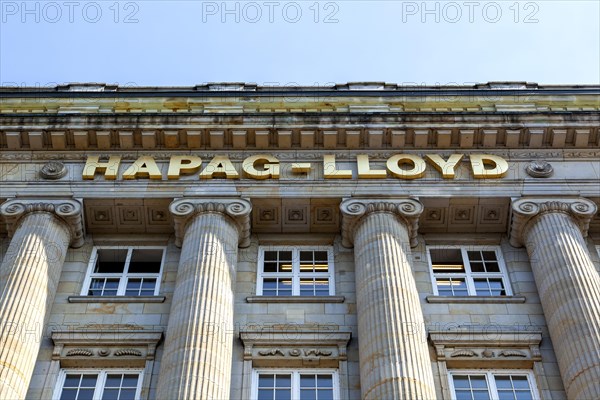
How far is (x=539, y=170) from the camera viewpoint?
30719mm

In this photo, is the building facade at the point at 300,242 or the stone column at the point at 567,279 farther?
the building facade at the point at 300,242

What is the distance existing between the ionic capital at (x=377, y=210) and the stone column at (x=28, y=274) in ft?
28.8

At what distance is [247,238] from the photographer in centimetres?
2952

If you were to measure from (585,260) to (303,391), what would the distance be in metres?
9.49

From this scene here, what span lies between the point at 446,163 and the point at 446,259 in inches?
138

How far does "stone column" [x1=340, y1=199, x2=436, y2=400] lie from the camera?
75.0ft

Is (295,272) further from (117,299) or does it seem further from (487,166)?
(487,166)

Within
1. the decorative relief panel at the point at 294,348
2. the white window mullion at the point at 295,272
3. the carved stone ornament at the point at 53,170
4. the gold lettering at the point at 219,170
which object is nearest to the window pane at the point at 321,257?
the white window mullion at the point at 295,272

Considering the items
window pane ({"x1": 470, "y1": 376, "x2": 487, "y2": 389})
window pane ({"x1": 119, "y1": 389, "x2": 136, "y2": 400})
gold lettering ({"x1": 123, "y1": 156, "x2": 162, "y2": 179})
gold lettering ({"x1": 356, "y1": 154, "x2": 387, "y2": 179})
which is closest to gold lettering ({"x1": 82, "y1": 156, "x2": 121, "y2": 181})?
gold lettering ({"x1": 123, "y1": 156, "x2": 162, "y2": 179})

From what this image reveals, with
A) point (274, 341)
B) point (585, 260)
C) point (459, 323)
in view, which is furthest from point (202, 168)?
point (585, 260)

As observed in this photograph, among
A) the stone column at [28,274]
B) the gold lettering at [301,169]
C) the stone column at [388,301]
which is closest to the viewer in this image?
the stone column at [388,301]

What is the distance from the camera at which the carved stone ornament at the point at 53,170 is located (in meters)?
30.7

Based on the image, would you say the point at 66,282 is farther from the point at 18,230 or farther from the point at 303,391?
the point at 303,391

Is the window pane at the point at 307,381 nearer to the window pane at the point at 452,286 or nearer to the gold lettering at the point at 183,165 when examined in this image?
the window pane at the point at 452,286
